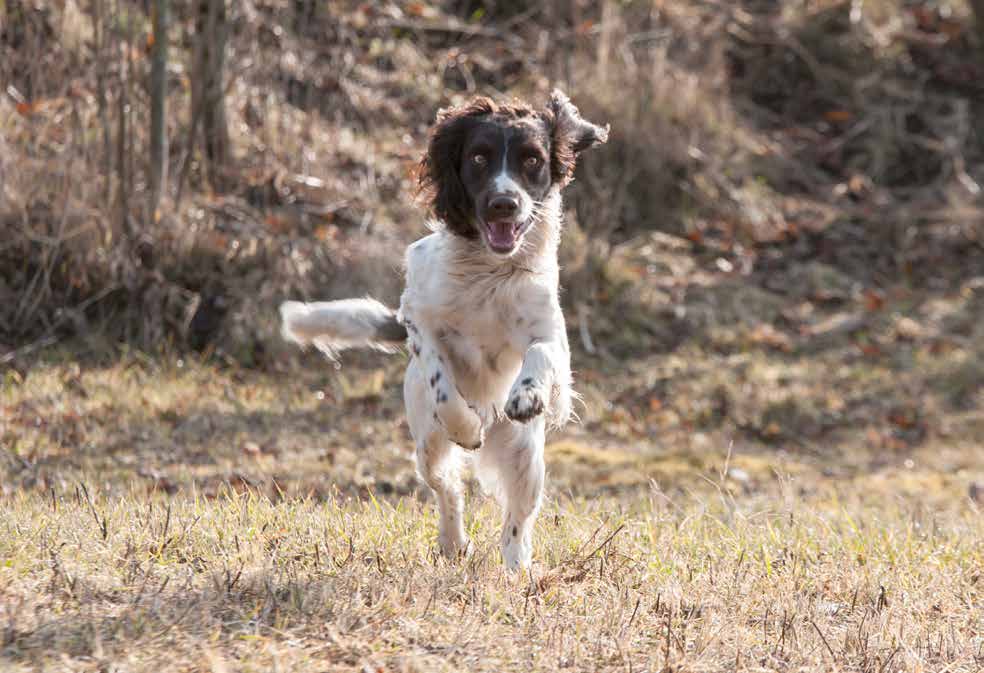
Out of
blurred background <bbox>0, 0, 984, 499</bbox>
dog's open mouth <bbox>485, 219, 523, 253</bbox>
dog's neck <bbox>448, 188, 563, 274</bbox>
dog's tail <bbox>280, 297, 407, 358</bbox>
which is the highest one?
dog's open mouth <bbox>485, 219, 523, 253</bbox>

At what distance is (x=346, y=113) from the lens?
34.5ft

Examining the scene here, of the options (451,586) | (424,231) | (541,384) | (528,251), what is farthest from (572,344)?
(451,586)

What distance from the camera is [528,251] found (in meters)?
4.68

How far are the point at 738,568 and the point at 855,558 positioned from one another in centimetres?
52

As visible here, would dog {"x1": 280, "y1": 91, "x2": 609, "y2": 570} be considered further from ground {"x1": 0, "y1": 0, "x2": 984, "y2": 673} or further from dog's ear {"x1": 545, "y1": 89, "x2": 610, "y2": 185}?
ground {"x1": 0, "y1": 0, "x2": 984, "y2": 673}

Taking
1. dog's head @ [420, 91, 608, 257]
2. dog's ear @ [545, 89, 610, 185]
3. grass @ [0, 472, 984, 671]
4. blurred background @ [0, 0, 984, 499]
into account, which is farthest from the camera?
blurred background @ [0, 0, 984, 499]

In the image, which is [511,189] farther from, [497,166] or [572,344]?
[572,344]

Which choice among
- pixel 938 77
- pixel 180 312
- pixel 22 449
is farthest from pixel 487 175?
pixel 938 77

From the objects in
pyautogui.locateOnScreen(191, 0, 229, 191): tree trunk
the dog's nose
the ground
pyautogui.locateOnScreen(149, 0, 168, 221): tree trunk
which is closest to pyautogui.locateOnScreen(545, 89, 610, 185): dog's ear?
the dog's nose

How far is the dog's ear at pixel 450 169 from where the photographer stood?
477 centimetres

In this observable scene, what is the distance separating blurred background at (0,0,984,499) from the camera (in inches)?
304

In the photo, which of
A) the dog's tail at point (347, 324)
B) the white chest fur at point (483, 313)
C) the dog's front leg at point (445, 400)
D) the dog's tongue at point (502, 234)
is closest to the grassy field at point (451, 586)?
the dog's front leg at point (445, 400)

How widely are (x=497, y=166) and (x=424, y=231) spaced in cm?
477

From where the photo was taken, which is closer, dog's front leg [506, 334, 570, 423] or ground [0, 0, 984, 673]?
ground [0, 0, 984, 673]
